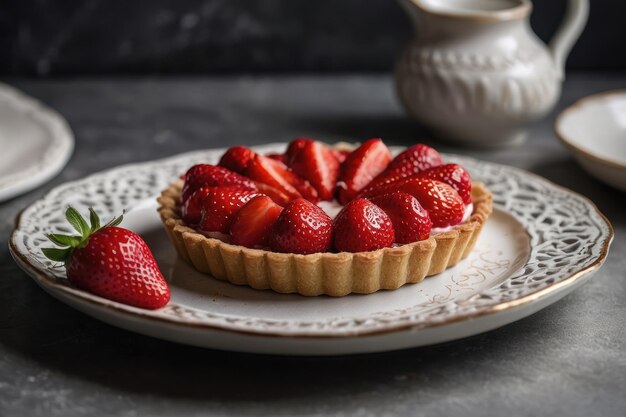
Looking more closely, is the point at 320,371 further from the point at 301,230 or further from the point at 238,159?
the point at 238,159

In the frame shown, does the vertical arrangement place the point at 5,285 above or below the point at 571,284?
below

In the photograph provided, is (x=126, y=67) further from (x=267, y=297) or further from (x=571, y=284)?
(x=571, y=284)

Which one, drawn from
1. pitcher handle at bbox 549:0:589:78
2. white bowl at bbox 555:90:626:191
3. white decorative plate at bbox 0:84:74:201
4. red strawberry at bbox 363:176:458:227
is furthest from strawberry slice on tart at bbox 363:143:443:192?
pitcher handle at bbox 549:0:589:78

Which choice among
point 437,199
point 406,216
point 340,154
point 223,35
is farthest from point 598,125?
point 223,35

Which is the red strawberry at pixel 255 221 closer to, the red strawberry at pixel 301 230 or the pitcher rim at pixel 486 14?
the red strawberry at pixel 301 230

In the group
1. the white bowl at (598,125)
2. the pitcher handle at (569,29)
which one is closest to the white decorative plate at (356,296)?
the white bowl at (598,125)

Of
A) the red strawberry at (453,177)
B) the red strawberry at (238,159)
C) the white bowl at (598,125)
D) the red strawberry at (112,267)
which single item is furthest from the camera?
the white bowl at (598,125)

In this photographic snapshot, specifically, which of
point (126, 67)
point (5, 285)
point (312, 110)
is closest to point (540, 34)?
point (312, 110)
